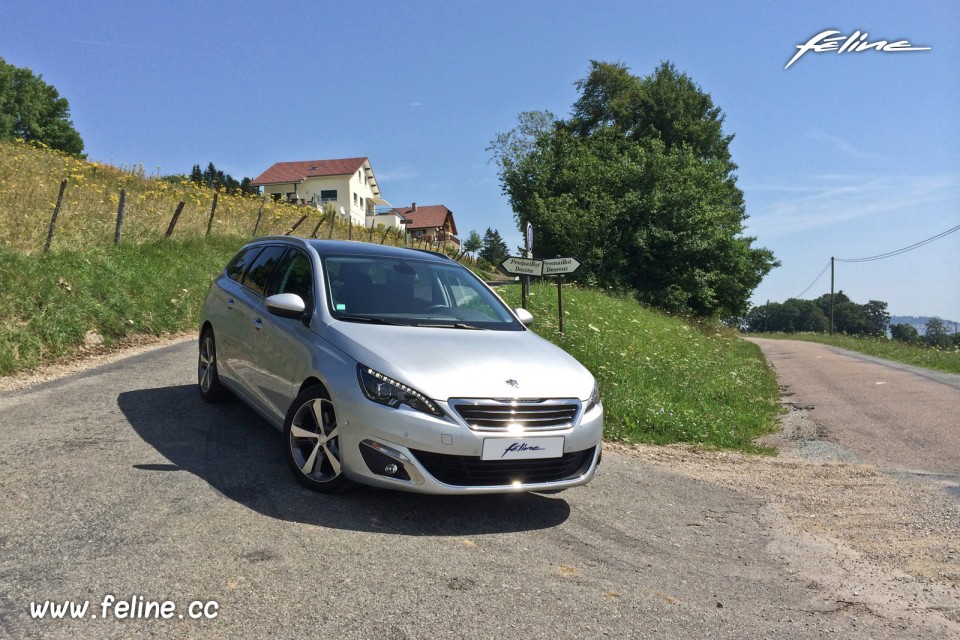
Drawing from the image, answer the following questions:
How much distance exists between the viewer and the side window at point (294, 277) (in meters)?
5.20

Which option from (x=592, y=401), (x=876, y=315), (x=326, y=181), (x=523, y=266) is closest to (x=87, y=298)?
(x=523, y=266)

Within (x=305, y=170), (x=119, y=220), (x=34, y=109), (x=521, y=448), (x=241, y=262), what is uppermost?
(x=34, y=109)

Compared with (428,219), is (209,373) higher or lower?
lower

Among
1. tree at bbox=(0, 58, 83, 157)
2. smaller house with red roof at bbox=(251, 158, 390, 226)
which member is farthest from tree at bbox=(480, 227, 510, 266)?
tree at bbox=(0, 58, 83, 157)

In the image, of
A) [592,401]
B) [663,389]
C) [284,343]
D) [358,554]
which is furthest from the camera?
[663,389]

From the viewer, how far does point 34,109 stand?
7462cm

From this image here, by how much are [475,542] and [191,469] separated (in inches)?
84.5

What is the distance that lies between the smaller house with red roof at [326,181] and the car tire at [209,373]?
65.5 metres

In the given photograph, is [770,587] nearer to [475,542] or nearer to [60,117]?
[475,542]

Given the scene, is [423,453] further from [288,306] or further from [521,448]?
[288,306]

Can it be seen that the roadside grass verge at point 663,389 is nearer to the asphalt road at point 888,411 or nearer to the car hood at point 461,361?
the asphalt road at point 888,411

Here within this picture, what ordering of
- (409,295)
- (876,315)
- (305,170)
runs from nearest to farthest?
(409,295), (305,170), (876,315)

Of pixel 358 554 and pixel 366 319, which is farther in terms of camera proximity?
pixel 366 319

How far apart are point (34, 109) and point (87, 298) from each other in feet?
262
